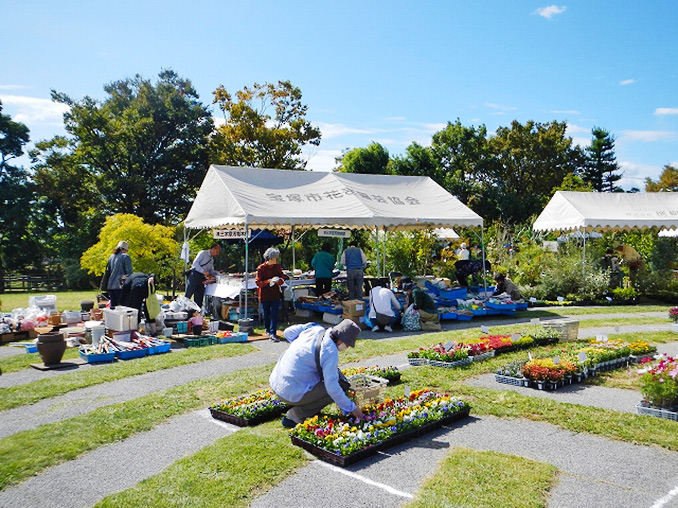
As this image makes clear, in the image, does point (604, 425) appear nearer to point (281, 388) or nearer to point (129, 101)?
point (281, 388)

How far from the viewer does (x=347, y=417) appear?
556cm

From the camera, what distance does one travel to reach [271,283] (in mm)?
10836

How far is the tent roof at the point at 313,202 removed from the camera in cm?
1268

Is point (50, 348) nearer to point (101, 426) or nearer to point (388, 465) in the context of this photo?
point (101, 426)

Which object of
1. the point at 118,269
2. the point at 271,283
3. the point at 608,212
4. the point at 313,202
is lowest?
the point at 271,283

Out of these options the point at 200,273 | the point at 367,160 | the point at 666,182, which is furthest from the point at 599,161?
the point at 200,273

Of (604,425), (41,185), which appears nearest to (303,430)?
(604,425)

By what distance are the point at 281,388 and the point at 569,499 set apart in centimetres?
279

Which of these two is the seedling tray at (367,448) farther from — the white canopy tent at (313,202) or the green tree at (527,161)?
the green tree at (527,161)

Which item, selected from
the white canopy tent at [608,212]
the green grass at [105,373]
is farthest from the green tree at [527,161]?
the green grass at [105,373]

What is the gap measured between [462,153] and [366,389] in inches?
1404

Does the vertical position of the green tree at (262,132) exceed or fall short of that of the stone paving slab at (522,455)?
it exceeds it

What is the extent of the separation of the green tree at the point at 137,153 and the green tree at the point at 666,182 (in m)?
41.8

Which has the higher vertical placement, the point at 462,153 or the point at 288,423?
the point at 462,153
